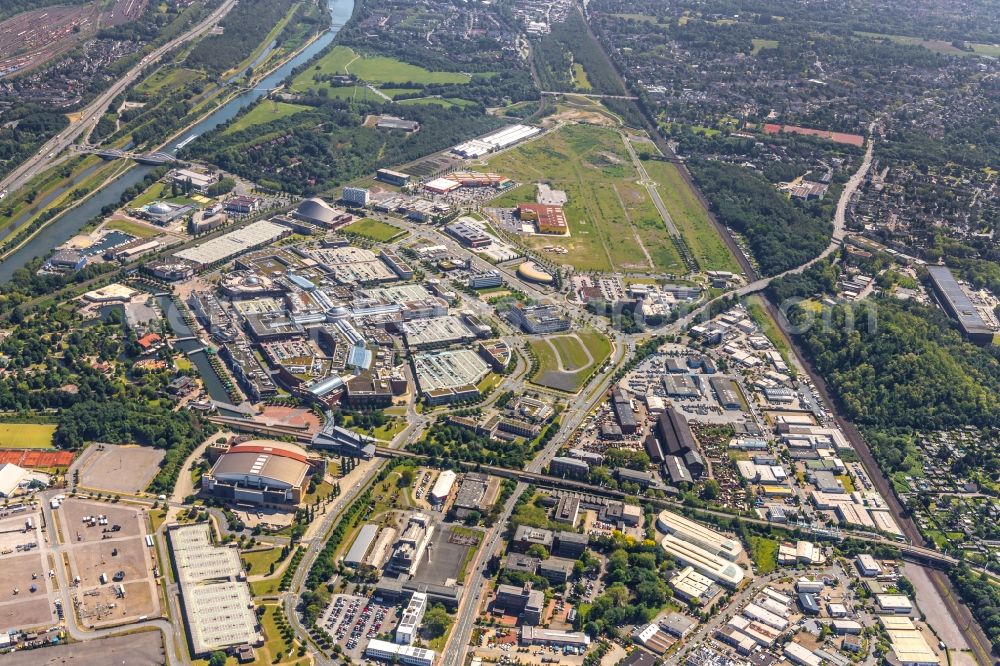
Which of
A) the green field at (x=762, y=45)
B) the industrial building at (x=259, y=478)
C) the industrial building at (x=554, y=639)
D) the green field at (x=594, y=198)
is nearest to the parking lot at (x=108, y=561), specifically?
the industrial building at (x=259, y=478)

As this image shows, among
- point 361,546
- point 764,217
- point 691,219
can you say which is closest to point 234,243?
point 361,546

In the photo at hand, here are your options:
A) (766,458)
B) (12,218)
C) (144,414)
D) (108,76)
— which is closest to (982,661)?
(766,458)

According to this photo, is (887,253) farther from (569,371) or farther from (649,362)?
(569,371)

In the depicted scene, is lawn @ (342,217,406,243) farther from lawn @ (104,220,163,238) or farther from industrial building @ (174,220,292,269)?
lawn @ (104,220,163,238)

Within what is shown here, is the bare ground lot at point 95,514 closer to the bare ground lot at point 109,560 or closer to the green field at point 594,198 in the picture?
the bare ground lot at point 109,560

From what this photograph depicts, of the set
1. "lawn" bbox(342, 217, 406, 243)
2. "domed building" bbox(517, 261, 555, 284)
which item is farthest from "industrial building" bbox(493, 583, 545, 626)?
"lawn" bbox(342, 217, 406, 243)

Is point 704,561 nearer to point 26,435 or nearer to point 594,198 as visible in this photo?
point 26,435

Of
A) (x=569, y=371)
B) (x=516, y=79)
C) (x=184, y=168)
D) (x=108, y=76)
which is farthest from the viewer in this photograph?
(x=516, y=79)
